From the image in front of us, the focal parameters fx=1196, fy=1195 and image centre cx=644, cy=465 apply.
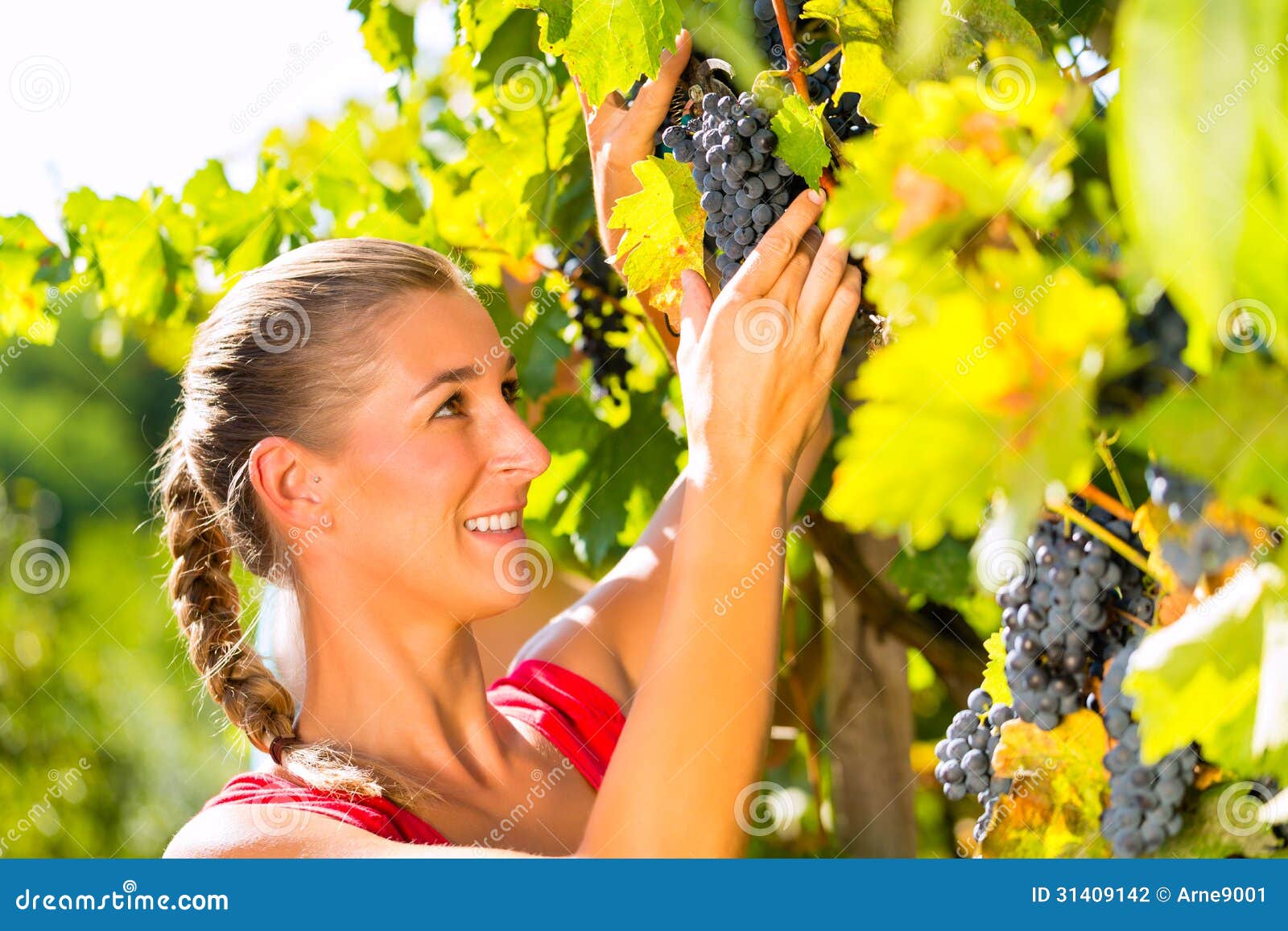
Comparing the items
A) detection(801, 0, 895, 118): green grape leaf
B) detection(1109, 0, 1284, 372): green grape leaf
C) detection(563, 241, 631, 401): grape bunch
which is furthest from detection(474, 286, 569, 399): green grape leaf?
detection(1109, 0, 1284, 372): green grape leaf

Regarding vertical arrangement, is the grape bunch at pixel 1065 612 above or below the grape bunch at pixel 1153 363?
below

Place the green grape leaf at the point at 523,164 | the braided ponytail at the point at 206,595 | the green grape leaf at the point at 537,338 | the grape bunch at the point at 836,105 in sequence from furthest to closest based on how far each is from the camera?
the green grape leaf at the point at 537,338 < the green grape leaf at the point at 523,164 < the braided ponytail at the point at 206,595 < the grape bunch at the point at 836,105

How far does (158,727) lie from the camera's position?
231 inches

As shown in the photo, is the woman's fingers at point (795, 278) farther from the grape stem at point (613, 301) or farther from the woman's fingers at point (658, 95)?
the grape stem at point (613, 301)

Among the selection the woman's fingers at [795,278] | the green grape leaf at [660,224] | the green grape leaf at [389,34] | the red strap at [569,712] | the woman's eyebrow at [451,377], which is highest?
the green grape leaf at [389,34]

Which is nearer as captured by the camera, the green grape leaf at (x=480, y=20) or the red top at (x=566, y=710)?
the green grape leaf at (x=480, y=20)

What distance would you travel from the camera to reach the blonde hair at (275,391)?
1245 mm

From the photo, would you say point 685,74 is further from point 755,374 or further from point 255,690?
point 255,690

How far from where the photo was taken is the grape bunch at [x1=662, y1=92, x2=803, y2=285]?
0.78 meters

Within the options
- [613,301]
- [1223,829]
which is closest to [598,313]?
[613,301]

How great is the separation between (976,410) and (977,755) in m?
0.45

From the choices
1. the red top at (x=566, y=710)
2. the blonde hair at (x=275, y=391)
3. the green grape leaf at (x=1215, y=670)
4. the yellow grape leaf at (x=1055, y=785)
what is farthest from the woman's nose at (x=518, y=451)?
the green grape leaf at (x=1215, y=670)

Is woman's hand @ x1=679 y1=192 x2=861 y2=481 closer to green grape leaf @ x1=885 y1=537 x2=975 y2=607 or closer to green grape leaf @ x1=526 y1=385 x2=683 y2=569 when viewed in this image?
green grape leaf @ x1=885 y1=537 x2=975 y2=607

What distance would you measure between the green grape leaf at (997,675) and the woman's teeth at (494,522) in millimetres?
572
